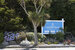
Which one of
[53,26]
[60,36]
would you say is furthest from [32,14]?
[60,36]

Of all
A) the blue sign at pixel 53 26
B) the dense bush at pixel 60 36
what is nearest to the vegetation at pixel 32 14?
the dense bush at pixel 60 36

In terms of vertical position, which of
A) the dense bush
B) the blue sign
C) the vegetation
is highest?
the vegetation

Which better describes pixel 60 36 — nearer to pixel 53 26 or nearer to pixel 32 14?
pixel 53 26

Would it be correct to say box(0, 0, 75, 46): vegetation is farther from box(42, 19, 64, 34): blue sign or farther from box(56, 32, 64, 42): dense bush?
box(42, 19, 64, 34): blue sign

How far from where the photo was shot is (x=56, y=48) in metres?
7.82

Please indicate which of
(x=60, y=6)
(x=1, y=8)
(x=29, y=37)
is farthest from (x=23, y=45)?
(x=60, y=6)

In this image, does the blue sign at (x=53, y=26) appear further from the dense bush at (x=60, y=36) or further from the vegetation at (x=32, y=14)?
the vegetation at (x=32, y=14)

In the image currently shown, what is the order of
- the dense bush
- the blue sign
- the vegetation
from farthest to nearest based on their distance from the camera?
the blue sign < the dense bush < the vegetation

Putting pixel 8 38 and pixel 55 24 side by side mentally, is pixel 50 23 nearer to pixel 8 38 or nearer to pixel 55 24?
pixel 55 24

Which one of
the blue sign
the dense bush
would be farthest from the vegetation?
the blue sign

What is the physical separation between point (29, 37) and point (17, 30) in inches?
60.8

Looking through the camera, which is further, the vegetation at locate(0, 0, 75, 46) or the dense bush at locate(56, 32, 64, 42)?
the dense bush at locate(56, 32, 64, 42)

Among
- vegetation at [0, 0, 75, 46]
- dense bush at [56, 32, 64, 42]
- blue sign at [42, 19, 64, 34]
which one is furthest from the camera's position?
blue sign at [42, 19, 64, 34]

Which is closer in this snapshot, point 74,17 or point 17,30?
point 17,30
